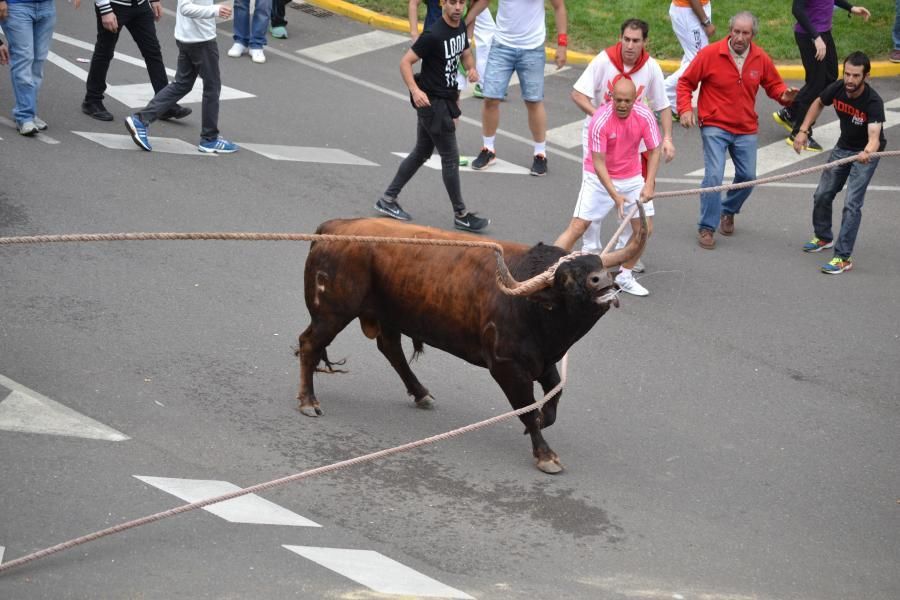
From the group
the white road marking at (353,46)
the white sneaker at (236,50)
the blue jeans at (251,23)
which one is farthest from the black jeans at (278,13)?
the white sneaker at (236,50)

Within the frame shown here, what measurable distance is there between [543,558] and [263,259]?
433 cm

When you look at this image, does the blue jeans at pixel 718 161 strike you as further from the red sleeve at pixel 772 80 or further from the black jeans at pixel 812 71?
the black jeans at pixel 812 71

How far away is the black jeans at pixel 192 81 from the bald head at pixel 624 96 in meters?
4.22

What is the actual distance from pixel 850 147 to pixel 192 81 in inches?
237

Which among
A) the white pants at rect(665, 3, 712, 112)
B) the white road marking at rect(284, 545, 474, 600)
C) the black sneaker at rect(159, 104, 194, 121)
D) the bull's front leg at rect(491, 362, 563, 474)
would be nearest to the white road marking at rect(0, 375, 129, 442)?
the white road marking at rect(284, 545, 474, 600)

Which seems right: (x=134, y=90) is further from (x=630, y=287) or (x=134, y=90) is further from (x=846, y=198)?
(x=846, y=198)

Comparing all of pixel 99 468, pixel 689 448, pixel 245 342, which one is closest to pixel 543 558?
pixel 689 448

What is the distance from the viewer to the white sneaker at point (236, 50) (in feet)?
48.8

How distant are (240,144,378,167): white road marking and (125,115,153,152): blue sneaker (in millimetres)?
976

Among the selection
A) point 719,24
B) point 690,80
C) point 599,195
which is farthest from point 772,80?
point 719,24

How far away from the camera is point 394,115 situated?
13.6m

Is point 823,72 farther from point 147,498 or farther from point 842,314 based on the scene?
point 147,498

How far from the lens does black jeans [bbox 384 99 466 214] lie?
10734 millimetres

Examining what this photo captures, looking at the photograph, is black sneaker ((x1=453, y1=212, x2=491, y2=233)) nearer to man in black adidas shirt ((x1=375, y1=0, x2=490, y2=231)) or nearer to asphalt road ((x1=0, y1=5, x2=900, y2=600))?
man in black adidas shirt ((x1=375, y1=0, x2=490, y2=231))
